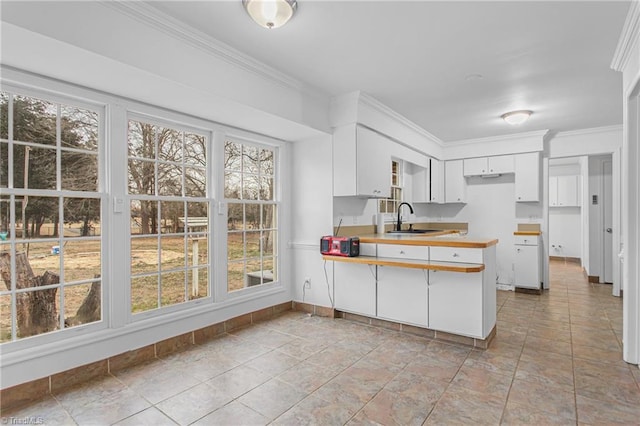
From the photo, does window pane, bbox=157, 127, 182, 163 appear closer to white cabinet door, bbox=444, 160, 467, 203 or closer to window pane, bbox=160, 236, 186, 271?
window pane, bbox=160, 236, 186, 271

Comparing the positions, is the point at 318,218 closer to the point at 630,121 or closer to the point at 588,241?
the point at 630,121

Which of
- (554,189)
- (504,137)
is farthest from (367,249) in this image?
(554,189)

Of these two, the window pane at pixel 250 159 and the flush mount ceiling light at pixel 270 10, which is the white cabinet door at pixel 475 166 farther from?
the flush mount ceiling light at pixel 270 10

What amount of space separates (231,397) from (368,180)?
2741mm

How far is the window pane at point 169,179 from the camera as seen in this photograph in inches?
124

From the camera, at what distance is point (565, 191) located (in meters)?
8.23

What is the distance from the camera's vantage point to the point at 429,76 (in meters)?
A: 3.33

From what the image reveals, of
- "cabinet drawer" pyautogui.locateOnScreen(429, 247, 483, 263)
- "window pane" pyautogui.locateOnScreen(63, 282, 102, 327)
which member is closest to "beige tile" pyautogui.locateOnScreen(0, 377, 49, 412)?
"window pane" pyautogui.locateOnScreen(63, 282, 102, 327)

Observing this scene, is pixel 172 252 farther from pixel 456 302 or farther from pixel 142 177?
pixel 456 302

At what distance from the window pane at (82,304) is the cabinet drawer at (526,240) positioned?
18.5 feet

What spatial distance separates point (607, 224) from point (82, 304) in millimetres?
7625

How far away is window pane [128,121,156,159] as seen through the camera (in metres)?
2.96

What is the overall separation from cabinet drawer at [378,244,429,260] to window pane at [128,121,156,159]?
2472 millimetres

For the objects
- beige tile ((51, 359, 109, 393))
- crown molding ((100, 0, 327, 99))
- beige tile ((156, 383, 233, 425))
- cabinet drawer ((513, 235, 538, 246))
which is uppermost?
crown molding ((100, 0, 327, 99))
